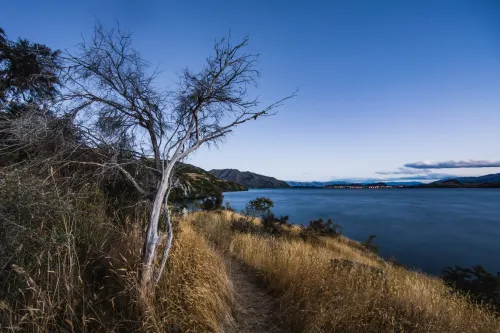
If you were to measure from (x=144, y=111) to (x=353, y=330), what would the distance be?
4.61m

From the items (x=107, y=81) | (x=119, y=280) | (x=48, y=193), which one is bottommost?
(x=119, y=280)

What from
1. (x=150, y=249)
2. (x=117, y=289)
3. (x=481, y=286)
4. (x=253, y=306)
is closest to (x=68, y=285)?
(x=117, y=289)

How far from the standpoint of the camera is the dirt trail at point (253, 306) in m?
3.78

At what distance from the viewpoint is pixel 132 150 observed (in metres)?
4.10

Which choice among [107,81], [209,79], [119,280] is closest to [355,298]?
[119,280]

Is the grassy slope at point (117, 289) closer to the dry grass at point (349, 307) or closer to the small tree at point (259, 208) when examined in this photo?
the dry grass at point (349, 307)

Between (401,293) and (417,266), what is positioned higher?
(401,293)

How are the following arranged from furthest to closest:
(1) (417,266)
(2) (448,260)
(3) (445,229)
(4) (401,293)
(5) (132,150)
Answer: (3) (445,229), (2) (448,260), (1) (417,266), (4) (401,293), (5) (132,150)

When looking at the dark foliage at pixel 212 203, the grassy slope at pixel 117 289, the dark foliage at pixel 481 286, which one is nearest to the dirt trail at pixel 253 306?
the grassy slope at pixel 117 289

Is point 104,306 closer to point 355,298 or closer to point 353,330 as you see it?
point 353,330

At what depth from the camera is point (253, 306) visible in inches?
178

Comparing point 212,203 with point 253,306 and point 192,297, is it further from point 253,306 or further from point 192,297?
point 192,297

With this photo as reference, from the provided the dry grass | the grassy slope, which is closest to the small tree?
the dry grass

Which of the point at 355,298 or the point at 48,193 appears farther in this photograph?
the point at 355,298
